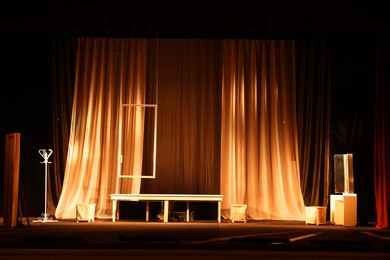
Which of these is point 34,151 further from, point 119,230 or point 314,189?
point 314,189

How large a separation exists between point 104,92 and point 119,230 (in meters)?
3.23

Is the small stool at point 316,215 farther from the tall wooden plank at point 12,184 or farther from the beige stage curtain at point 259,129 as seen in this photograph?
the tall wooden plank at point 12,184

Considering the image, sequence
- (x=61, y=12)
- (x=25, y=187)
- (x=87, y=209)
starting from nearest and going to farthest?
(x=61, y=12) → (x=87, y=209) → (x=25, y=187)

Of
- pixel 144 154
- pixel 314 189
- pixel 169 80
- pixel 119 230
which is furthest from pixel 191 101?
pixel 119 230

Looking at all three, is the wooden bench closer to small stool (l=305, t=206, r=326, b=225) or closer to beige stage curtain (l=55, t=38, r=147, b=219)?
beige stage curtain (l=55, t=38, r=147, b=219)

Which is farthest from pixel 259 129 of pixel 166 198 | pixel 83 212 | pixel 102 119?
pixel 83 212

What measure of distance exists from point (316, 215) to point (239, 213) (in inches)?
45.3

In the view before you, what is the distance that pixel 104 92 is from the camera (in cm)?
1069

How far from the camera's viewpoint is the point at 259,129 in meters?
10.6

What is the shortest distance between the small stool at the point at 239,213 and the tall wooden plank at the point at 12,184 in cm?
325

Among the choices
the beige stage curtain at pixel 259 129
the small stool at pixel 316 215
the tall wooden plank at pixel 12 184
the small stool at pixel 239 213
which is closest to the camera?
the tall wooden plank at pixel 12 184

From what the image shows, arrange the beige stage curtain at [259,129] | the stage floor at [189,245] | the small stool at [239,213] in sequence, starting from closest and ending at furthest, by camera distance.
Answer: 1. the stage floor at [189,245]
2. the small stool at [239,213]
3. the beige stage curtain at [259,129]

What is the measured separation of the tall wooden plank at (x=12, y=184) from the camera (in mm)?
8094

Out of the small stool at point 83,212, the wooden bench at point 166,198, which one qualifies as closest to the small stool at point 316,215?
the wooden bench at point 166,198
